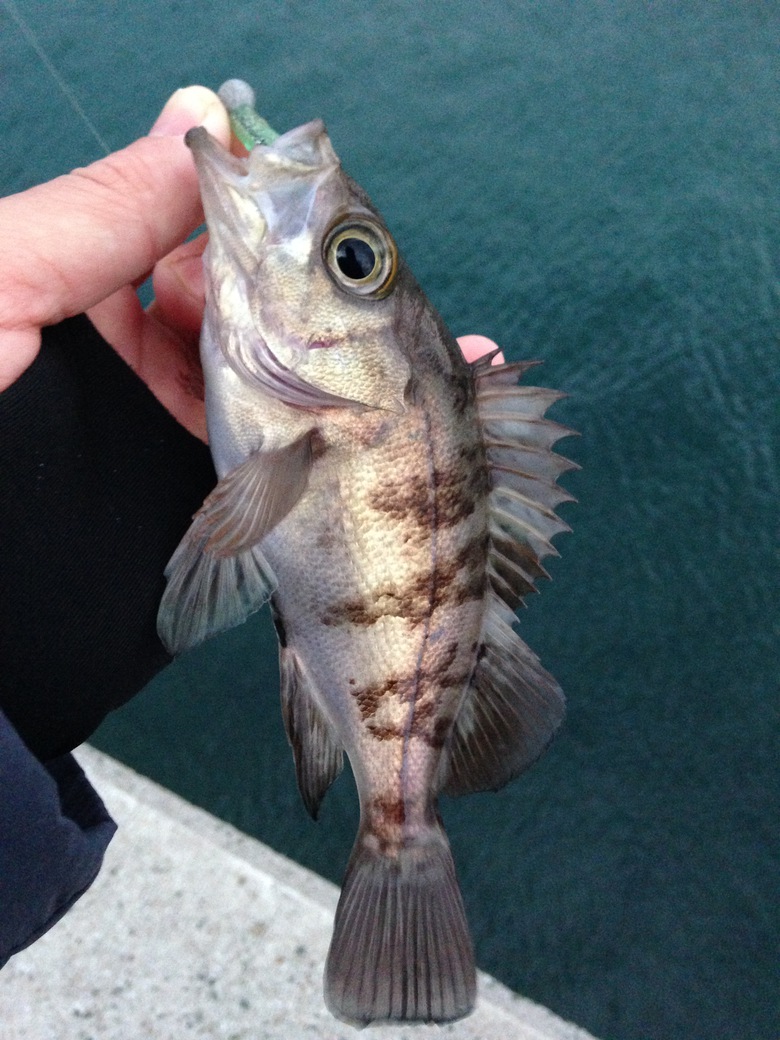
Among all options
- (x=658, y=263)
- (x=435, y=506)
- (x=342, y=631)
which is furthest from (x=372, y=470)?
(x=658, y=263)

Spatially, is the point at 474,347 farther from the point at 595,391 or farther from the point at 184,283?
the point at 595,391

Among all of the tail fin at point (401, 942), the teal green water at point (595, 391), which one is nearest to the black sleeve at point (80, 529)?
the tail fin at point (401, 942)

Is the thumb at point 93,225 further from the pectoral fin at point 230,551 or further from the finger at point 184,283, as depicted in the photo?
the pectoral fin at point 230,551

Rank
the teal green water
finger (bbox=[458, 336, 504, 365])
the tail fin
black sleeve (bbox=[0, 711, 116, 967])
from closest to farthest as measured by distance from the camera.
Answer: black sleeve (bbox=[0, 711, 116, 967]) < the tail fin < finger (bbox=[458, 336, 504, 365]) < the teal green water

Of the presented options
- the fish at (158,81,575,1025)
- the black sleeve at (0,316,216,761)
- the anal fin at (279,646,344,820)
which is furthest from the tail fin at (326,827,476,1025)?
the black sleeve at (0,316,216,761)

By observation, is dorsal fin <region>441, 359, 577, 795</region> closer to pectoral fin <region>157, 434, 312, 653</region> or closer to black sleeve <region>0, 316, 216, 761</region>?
pectoral fin <region>157, 434, 312, 653</region>
